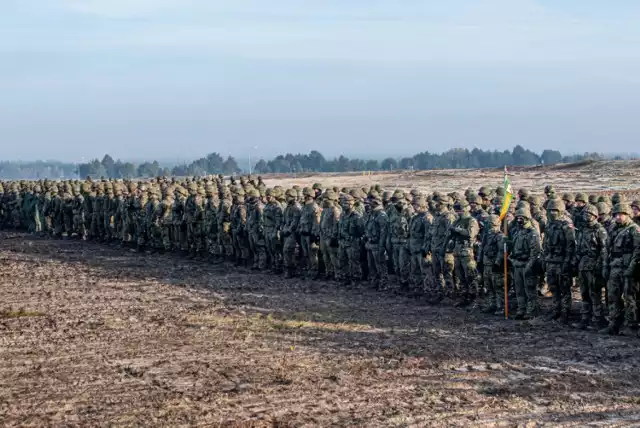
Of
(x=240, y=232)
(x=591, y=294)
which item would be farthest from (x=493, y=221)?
(x=240, y=232)

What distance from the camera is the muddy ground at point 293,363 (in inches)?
395

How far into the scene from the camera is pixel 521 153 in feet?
323

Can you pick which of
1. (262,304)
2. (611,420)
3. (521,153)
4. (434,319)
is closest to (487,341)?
(434,319)

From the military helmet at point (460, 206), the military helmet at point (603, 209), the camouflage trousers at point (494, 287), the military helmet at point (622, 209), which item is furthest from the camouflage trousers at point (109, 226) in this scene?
the military helmet at point (622, 209)

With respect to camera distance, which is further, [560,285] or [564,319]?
[560,285]

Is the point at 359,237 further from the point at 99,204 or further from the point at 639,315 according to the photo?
the point at 99,204

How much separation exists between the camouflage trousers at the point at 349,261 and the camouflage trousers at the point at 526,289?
4568mm

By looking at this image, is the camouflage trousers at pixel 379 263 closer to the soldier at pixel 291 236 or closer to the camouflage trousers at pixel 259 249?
the soldier at pixel 291 236

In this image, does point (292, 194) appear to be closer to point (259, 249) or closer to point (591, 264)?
point (259, 249)

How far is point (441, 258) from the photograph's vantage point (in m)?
16.9

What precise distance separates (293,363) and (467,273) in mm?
5196

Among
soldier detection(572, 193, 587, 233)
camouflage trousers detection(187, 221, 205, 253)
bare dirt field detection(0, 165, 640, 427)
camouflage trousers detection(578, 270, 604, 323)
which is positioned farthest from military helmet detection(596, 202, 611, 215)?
camouflage trousers detection(187, 221, 205, 253)

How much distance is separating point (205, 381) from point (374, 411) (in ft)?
8.05

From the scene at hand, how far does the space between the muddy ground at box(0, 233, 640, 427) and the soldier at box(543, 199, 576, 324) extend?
1.89ft
